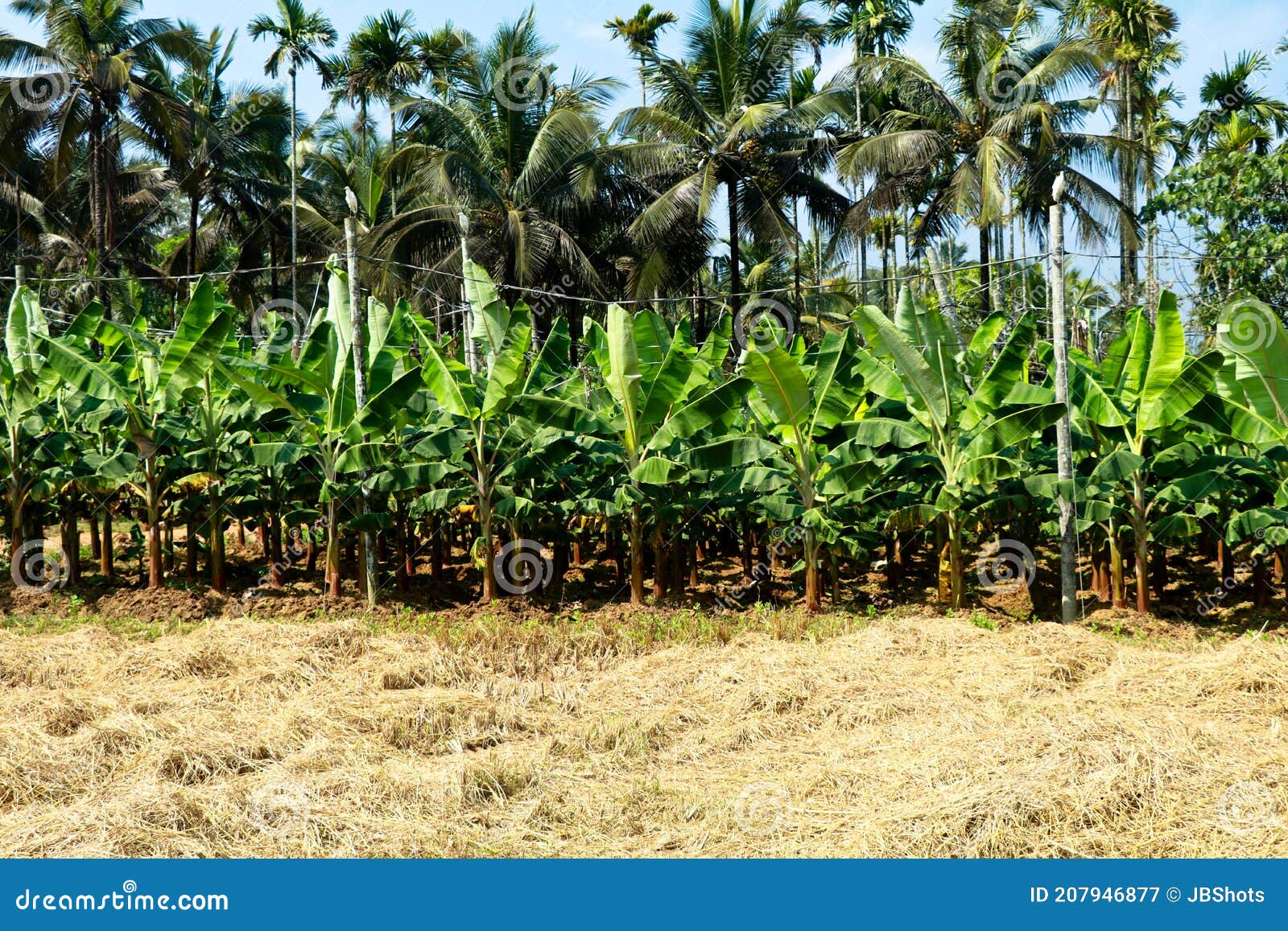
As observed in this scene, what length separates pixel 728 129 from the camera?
69.4 feet

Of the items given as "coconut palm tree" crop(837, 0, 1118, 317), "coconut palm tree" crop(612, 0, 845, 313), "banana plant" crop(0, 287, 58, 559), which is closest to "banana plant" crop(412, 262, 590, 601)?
"banana plant" crop(0, 287, 58, 559)

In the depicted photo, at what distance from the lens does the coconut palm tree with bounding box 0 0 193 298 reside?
21.9 m

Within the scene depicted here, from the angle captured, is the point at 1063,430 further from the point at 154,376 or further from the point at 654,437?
the point at 154,376

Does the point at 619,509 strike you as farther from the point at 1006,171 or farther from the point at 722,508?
the point at 1006,171

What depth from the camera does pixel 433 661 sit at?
8.11 metres

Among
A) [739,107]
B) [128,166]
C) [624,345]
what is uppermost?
[128,166]

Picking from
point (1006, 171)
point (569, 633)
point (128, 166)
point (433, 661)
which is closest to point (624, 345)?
point (569, 633)

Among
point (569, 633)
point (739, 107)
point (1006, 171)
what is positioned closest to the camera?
point (569, 633)

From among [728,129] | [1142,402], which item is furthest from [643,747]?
[728,129]

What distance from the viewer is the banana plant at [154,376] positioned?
10.5 metres

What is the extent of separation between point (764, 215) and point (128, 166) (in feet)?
87.9

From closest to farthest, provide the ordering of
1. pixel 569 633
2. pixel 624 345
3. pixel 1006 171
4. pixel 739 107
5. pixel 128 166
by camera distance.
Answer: pixel 569 633
pixel 624 345
pixel 739 107
pixel 1006 171
pixel 128 166

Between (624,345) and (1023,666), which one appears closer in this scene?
(1023,666)

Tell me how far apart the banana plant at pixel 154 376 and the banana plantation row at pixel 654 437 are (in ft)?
0.11
